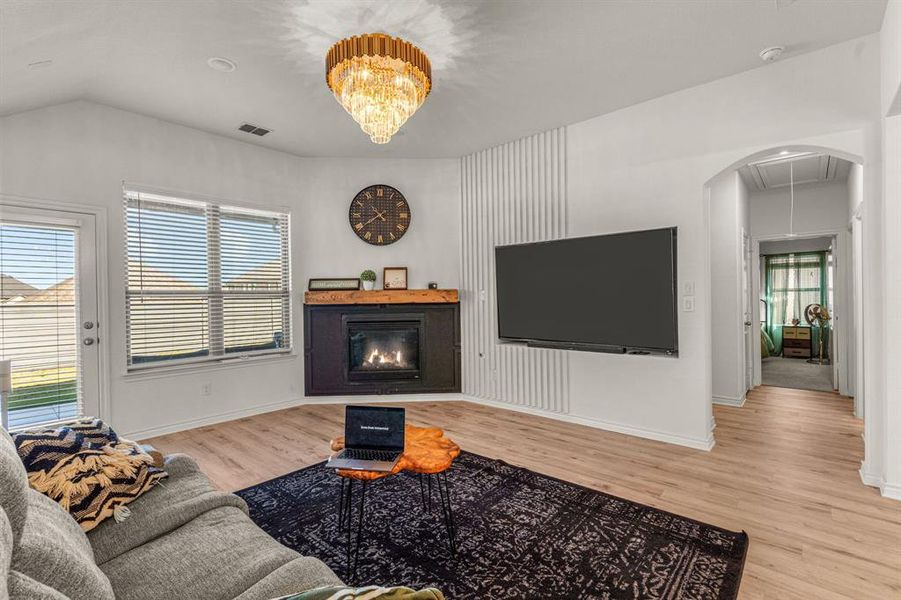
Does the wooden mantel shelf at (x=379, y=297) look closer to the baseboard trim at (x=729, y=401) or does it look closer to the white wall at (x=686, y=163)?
the white wall at (x=686, y=163)

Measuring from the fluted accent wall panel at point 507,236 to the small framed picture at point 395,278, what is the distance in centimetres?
70

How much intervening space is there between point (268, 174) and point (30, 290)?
2.31 m

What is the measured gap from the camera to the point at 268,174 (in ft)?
15.8

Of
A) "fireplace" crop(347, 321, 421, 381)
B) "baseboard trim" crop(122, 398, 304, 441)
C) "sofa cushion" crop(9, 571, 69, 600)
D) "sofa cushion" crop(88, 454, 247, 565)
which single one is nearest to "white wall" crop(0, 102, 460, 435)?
"baseboard trim" crop(122, 398, 304, 441)

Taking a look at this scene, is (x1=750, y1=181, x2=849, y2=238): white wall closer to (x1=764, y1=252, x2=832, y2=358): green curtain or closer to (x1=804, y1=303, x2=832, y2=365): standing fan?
(x1=804, y1=303, x2=832, y2=365): standing fan

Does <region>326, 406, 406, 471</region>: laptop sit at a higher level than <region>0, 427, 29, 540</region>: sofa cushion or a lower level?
lower

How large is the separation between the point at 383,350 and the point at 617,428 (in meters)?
2.65

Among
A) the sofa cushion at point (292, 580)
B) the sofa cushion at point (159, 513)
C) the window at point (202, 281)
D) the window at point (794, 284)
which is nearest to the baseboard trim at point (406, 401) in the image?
the window at point (202, 281)

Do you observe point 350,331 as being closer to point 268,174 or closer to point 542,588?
point 268,174

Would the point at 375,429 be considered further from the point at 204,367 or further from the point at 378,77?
the point at 204,367

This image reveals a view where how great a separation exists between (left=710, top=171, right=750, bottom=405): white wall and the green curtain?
15.9ft

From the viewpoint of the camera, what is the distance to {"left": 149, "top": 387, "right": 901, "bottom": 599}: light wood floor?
6.68 ft

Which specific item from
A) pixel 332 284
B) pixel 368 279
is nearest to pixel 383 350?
pixel 368 279

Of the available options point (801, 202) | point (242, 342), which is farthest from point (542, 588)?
point (801, 202)
